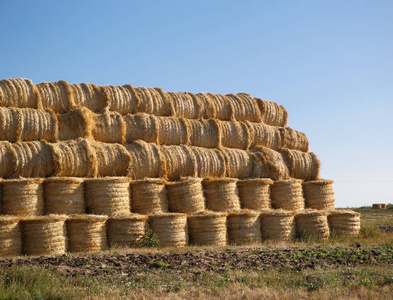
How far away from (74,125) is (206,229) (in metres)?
4.47

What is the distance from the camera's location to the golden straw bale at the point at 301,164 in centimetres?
1688

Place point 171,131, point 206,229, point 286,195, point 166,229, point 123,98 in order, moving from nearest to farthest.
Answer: point 166,229 < point 206,229 < point 123,98 < point 171,131 < point 286,195

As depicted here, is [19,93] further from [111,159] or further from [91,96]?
[111,159]

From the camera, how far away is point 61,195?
479 inches

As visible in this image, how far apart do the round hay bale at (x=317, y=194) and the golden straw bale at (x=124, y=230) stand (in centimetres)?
634

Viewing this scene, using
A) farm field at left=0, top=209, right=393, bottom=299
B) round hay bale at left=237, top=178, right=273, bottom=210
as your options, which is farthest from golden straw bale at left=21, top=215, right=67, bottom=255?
round hay bale at left=237, top=178, right=273, bottom=210

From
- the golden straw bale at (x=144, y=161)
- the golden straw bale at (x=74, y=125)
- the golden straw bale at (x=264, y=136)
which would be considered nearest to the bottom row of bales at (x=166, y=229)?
the golden straw bale at (x=144, y=161)

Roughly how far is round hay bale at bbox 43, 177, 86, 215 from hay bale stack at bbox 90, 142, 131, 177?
114cm

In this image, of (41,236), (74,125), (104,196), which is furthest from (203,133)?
(41,236)

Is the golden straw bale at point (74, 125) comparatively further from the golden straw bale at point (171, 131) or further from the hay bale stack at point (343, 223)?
the hay bale stack at point (343, 223)

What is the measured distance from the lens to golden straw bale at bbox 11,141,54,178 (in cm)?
1212

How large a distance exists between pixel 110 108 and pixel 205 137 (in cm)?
311

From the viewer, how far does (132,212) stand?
44.0 ft

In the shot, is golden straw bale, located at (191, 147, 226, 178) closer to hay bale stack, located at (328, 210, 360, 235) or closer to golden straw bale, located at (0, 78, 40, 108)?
hay bale stack, located at (328, 210, 360, 235)
